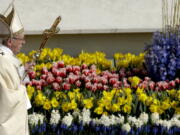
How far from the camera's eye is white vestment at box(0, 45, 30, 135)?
3.21 metres

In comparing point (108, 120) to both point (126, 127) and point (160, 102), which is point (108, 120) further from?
point (160, 102)

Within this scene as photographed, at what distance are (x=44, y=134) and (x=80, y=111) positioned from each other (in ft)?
1.31

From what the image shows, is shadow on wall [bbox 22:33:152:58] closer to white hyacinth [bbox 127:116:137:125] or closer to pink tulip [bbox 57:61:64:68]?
pink tulip [bbox 57:61:64:68]

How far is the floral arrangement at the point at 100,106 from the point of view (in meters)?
4.88

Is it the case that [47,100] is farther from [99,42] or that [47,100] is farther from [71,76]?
[99,42]

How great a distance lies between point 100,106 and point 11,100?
188 centimetres

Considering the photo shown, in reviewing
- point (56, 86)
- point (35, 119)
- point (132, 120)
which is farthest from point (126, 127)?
point (56, 86)

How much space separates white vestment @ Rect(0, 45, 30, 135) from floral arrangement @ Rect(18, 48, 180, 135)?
1549 millimetres

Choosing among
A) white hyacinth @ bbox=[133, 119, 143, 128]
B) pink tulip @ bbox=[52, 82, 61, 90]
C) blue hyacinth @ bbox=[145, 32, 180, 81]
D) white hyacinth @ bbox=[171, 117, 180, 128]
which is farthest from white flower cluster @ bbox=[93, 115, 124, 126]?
blue hyacinth @ bbox=[145, 32, 180, 81]

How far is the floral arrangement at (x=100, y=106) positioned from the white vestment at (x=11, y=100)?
155cm

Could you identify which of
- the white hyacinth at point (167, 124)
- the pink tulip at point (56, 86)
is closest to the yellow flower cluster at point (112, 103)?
the white hyacinth at point (167, 124)

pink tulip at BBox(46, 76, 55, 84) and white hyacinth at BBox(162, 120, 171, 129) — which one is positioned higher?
pink tulip at BBox(46, 76, 55, 84)

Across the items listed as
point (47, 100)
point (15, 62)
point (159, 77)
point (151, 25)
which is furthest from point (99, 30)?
point (15, 62)

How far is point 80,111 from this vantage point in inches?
199
